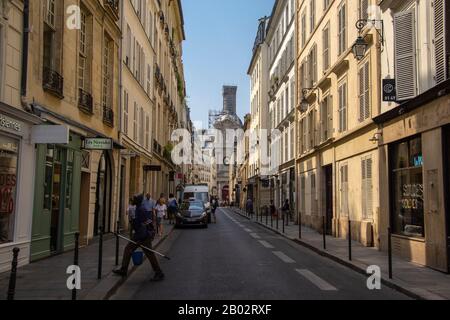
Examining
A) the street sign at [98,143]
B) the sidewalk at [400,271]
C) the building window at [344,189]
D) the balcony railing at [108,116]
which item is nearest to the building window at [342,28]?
the building window at [344,189]

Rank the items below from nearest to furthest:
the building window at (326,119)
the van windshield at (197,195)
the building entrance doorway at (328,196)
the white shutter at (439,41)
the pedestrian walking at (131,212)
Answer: the pedestrian walking at (131,212) < the white shutter at (439,41) < the building window at (326,119) < the building entrance doorway at (328,196) < the van windshield at (197,195)

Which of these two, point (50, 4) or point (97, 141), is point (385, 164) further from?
point (50, 4)

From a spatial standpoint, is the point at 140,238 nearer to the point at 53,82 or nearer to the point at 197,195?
the point at 53,82

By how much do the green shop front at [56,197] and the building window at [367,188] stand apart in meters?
9.30

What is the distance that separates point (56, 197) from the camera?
1366cm

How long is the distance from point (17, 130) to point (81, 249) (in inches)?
216

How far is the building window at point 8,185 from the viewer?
10.5m

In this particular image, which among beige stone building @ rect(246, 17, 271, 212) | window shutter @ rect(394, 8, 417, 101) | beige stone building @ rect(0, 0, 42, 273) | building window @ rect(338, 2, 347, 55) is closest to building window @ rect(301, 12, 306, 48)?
building window @ rect(338, 2, 347, 55)

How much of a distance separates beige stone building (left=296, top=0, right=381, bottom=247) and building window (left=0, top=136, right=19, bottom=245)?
34.5 feet

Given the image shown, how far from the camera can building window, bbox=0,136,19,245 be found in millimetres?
10547

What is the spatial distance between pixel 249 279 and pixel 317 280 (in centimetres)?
139

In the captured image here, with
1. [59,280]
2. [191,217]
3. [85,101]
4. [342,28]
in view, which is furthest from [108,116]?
[191,217]

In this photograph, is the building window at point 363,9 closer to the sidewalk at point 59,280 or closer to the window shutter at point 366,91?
the window shutter at point 366,91
